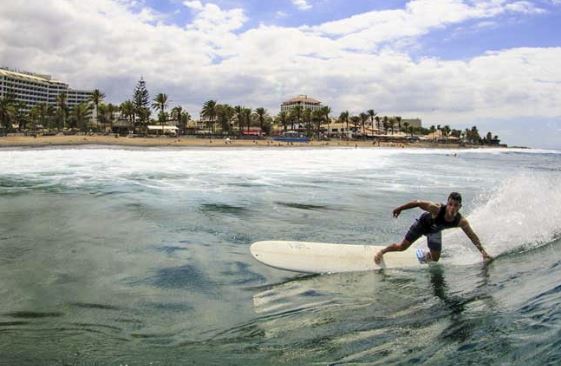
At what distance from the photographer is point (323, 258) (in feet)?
26.1

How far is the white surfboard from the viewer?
7.84m

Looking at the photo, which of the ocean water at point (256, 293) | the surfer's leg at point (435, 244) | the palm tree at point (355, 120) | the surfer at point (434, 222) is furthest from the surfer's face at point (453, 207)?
the palm tree at point (355, 120)

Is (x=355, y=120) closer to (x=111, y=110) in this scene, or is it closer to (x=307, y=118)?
(x=307, y=118)

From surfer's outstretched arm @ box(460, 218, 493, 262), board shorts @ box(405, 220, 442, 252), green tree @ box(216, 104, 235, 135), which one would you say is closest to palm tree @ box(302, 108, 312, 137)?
green tree @ box(216, 104, 235, 135)

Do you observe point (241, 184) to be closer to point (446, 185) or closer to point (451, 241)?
point (446, 185)

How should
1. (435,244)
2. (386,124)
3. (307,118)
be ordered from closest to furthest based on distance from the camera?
(435,244) → (307,118) → (386,124)

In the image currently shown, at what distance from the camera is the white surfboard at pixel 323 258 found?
7.84 metres

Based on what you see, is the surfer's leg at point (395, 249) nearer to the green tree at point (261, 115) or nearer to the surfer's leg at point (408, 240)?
the surfer's leg at point (408, 240)

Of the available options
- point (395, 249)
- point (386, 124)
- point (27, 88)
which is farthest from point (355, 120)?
point (395, 249)

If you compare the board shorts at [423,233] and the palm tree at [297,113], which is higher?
the palm tree at [297,113]

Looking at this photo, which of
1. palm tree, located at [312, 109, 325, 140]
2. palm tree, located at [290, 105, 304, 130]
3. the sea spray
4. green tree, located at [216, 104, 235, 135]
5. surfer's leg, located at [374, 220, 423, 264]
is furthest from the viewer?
palm tree, located at [290, 105, 304, 130]

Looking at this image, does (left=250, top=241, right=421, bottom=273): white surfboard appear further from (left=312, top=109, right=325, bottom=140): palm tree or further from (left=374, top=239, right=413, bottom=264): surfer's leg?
(left=312, top=109, right=325, bottom=140): palm tree

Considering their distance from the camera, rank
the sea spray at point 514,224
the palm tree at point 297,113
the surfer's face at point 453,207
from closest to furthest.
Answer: the surfer's face at point 453,207, the sea spray at point 514,224, the palm tree at point 297,113

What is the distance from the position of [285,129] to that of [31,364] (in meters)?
139
